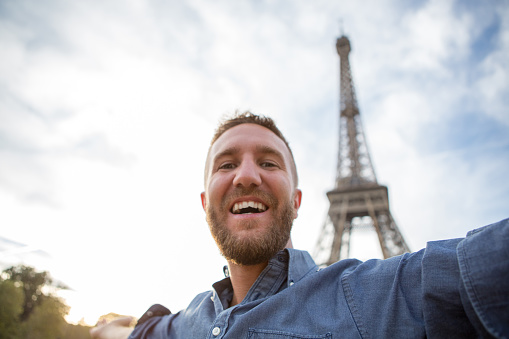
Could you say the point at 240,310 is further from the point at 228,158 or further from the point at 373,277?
the point at 228,158

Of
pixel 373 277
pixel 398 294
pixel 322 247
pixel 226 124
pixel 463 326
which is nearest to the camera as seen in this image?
pixel 463 326

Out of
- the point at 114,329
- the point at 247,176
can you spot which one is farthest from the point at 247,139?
the point at 114,329

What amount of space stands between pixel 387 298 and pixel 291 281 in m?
0.52

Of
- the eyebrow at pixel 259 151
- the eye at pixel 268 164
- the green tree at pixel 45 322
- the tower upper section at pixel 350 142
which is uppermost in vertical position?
the tower upper section at pixel 350 142

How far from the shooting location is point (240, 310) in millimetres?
1555

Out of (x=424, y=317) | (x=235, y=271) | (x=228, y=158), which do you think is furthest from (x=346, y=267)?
(x=228, y=158)

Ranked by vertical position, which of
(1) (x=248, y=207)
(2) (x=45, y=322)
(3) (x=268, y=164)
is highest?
(3) (x=268, y=164)

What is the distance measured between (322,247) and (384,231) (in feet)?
15.3

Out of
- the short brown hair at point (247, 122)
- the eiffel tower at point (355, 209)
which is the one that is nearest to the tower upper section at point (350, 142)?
the eiffel tower at point (355, 209)

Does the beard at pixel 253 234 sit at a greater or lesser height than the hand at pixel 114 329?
greater

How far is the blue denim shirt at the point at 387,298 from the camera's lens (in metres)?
0.91

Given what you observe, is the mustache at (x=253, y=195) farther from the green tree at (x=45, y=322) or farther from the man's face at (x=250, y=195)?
the green tree at (x=45, y=322)

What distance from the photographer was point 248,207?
6.31ft

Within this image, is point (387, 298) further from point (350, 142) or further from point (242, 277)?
point (350, 142)
